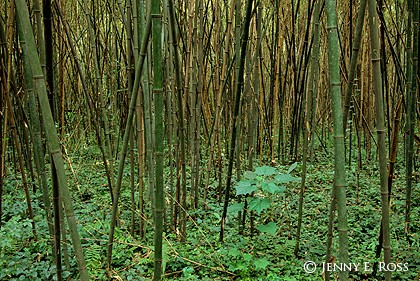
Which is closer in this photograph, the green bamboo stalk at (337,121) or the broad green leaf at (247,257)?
the green bamboo stalk at (337,121)

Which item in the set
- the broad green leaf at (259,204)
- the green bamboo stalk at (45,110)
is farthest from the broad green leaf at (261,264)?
the green bamboo stalk at (45,110)

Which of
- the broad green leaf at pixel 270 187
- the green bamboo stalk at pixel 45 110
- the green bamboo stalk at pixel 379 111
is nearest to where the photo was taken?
the green bamboo stalk at pixel 45 110

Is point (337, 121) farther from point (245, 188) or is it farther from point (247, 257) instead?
point (247, 257)

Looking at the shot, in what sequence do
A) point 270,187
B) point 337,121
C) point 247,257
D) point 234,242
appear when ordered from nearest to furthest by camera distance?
point 337,121, point 270,187, point 247,257, point 234,242

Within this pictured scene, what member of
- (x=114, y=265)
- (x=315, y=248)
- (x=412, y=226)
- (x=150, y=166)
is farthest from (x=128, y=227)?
(x=412, y=226)

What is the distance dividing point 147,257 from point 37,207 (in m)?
0.95

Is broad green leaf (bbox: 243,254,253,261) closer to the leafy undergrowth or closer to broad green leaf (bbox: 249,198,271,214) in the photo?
the leafy undergrowth

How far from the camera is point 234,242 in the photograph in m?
2.03

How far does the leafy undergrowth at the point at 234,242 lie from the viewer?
172 cm

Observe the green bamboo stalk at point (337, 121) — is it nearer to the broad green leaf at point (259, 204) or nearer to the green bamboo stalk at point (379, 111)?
the green bamboo stalk at point (379, 111)

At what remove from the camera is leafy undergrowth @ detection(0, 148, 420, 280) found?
172 cm

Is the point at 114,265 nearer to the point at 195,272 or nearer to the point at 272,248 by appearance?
the point at 195,272

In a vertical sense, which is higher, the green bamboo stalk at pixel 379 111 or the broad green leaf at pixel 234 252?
the green bamboo stalk at pixel 379 111

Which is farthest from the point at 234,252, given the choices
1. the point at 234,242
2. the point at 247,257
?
the point at 234,242
